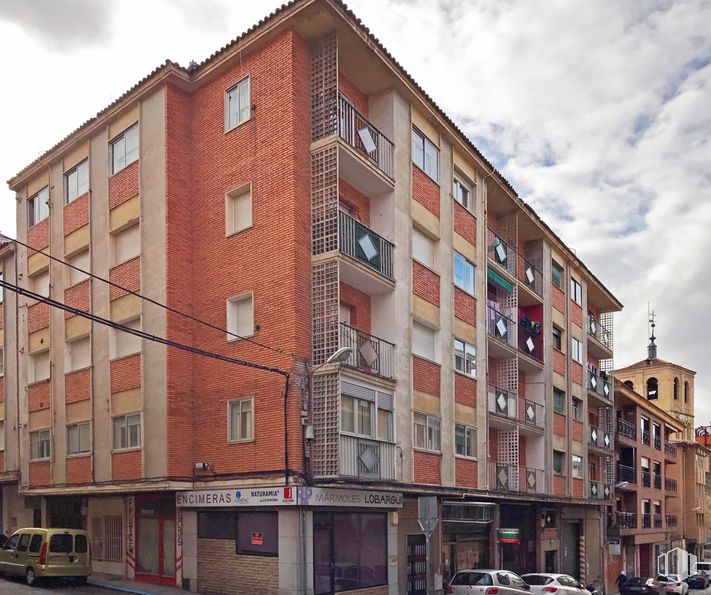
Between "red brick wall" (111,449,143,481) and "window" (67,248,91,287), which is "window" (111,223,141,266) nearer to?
"window" (67,248,91,287)

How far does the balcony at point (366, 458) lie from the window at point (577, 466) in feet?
55.6

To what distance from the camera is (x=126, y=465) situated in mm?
22953

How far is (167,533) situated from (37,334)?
9632mm

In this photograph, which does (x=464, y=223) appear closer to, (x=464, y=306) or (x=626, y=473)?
(x=464, y=306)

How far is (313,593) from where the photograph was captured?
19.0m

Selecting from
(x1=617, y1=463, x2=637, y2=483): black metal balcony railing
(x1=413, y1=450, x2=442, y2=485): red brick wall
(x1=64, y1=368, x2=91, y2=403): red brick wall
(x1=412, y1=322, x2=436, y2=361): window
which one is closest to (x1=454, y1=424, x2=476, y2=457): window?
(x1=413, y1=450, x2=442, y2=485): red brick wall

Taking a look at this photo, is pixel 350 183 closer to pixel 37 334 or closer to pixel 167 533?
pixel 167 533

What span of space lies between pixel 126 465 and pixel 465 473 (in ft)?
33.2

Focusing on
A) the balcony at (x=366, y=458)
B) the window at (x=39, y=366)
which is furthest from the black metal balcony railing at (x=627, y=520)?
the window at (x=39, y=366)

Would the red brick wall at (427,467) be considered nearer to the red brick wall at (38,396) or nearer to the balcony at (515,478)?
the balcony at (515,478)

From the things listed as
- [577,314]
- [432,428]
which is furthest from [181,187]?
[577,314]

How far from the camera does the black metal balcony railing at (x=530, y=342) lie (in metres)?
32.5

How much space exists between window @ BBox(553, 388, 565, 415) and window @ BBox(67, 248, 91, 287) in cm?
1937

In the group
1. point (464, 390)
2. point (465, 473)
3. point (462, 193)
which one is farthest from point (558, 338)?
point (465, 473)
